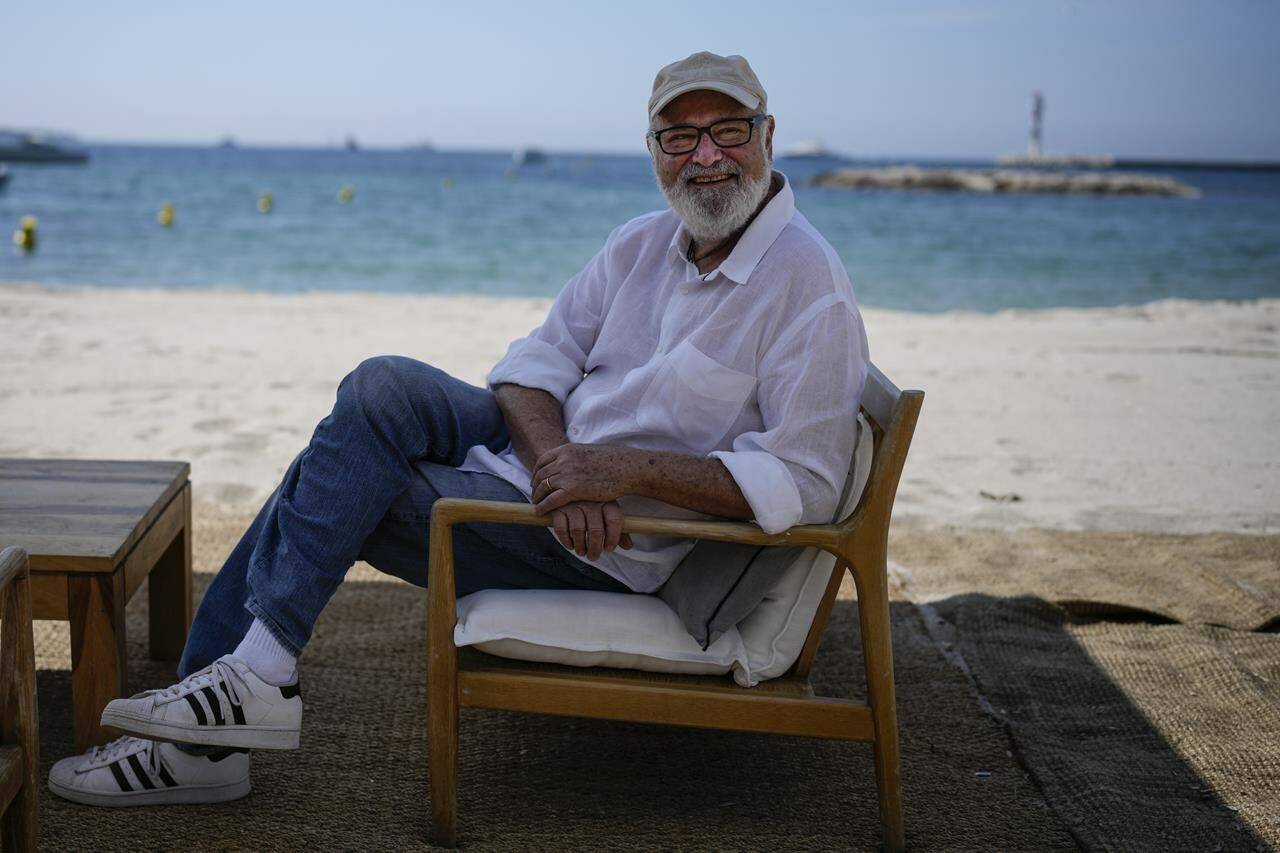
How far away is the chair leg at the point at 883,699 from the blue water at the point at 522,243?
499 inches

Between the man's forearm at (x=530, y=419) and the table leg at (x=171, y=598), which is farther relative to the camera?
the table leg at (x=171, y=598)

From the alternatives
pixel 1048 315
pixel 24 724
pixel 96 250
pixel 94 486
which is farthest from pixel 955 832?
pixel 96 250

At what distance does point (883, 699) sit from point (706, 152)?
1.22 meters

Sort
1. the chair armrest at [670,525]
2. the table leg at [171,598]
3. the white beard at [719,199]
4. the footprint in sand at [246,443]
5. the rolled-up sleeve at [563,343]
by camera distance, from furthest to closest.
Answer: the footprint in sand at [246,443] → the table leg at [171,598] → the rolled-up sleeve at [563,343] → the white beard at [719,199] → the chair armrest at [670,525]

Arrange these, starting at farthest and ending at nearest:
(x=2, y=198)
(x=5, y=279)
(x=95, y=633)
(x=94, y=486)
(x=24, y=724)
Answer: (x=2, y=198)
(x=5, y=279)
(x=94, y=486)
(x=95, y=633)
(x=24, y=724)

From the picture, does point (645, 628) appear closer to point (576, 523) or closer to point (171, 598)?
point (576, 523)

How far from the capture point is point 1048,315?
1266 centimetres

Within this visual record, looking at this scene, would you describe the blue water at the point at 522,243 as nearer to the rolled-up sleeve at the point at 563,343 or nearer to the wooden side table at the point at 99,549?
the wooden side table at the point at 99,549

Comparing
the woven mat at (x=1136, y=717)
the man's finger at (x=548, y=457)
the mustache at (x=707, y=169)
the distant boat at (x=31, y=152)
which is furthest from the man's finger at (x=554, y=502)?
the distant boat at (x=31, y=152)

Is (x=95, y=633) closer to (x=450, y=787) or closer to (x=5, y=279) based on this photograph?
(x=450, y=787)

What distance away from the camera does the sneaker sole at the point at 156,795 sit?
2.38m

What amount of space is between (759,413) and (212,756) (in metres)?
1.33

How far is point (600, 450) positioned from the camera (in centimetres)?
231

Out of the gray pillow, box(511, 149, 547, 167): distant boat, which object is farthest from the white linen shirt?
box(511, 149, 547, 167): distant boat
